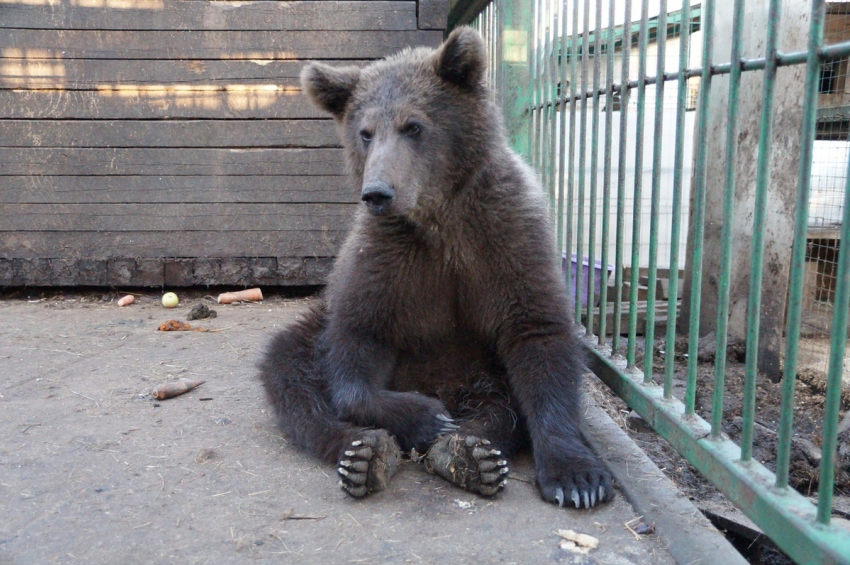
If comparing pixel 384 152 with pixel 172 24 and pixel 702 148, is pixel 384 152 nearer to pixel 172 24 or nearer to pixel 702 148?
pixel 702 148

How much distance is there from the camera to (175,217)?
6031 mm

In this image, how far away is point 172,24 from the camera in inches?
228

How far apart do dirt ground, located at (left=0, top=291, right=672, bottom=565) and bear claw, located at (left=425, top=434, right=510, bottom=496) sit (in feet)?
0.14

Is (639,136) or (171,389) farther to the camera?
(171,389)

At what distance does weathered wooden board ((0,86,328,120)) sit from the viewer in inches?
229

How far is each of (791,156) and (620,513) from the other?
346 cm

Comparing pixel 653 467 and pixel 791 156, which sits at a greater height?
pixel 791 156

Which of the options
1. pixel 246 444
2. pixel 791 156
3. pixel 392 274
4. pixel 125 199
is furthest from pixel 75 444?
pixel 791 156

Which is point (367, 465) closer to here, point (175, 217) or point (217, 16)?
point (175, 217)

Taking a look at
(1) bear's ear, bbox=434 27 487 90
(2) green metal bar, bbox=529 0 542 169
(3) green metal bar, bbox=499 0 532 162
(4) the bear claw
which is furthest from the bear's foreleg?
(3) green metal bar, bbox=499 0 532 162

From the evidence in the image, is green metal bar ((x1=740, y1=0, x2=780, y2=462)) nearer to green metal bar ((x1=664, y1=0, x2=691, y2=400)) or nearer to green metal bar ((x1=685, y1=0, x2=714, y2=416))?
green metal bar ((x1=685, y1=0, x2=714, y2=416))

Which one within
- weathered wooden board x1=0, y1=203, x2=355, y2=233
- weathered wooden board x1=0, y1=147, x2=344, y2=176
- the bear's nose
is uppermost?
weathered wooden board x1=0, y1=147, x2=344, y2=176

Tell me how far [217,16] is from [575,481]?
4815 millimetres

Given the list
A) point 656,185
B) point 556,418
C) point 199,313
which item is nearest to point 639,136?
point 656,185
